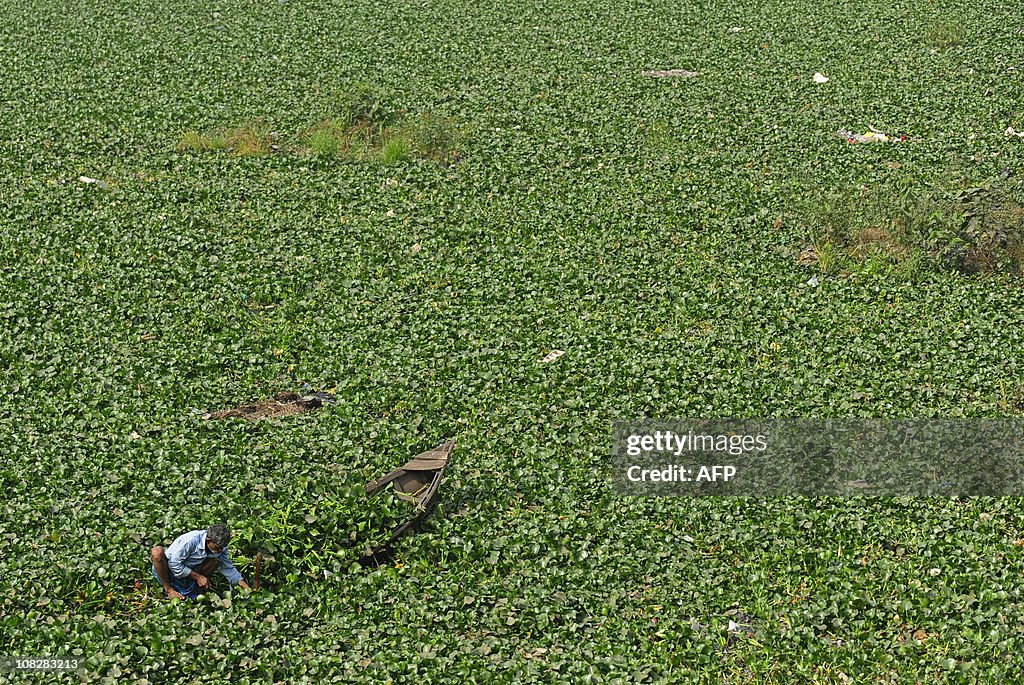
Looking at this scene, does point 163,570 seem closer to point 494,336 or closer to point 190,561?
point 190,561

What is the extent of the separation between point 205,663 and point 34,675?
993 millimetres

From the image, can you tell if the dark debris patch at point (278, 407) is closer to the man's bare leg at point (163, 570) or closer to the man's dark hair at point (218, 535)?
the man's dark hair at point (218, 535)

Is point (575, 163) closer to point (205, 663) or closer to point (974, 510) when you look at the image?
point (974, 510)

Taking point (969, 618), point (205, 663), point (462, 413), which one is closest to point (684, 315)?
point (462, 413)

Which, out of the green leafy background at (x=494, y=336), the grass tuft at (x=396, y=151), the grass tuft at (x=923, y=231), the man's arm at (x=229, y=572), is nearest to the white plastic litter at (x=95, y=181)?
the green leafy background at (x=494, y=336)

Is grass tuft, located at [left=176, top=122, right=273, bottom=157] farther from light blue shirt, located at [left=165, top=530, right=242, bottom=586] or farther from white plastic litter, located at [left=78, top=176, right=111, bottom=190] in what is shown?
light blue shirt, located at [left=165, top=530, right=242, bottom=586]

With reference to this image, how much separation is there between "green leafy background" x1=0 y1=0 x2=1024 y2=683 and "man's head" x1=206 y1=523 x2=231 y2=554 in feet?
0.85

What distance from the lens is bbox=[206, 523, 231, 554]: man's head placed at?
8.09 metres

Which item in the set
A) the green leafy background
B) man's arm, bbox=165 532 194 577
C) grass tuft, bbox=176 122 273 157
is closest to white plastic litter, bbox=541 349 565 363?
the green leafy background

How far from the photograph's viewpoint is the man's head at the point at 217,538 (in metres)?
8.09

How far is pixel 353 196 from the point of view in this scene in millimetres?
14320

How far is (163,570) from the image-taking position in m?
8.01

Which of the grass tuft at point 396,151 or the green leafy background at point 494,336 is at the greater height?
the grass tuft at point 396,151

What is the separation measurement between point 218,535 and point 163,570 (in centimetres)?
Result: 41
